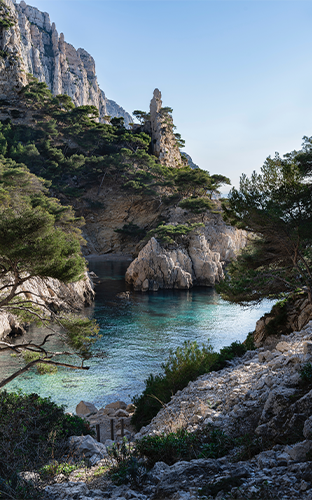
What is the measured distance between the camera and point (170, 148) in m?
66.8

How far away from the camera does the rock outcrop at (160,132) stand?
209 feet

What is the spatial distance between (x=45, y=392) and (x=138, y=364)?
531 centimetres

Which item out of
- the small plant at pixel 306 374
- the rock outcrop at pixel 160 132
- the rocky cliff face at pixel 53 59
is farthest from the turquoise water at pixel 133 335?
the rocky cliff face at pixel 53 59

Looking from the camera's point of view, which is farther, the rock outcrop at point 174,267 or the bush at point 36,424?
the rock outcrop at point 174,267

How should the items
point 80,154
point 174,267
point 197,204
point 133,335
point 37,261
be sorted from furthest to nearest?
1. point 80,154
2. point 197,204
3. point 174,267
4. point 133,335
5. point 37,261

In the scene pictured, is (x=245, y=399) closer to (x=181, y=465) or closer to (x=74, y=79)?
(x=181, y=465)

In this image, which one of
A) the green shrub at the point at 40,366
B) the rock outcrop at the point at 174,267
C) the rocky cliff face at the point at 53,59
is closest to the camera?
the green shrub at the point at 40,366

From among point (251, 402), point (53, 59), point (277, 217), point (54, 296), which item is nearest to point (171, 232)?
point (54, 296)

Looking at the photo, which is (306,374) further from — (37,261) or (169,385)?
(37,261)

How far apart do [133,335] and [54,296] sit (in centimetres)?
847

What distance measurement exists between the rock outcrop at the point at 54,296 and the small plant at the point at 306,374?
16.2m

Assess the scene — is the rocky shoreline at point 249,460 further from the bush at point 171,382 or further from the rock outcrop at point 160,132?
the rock outcrop at point 160,132

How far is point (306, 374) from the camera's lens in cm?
494

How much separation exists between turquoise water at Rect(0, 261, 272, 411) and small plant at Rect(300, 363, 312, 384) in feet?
25.1
